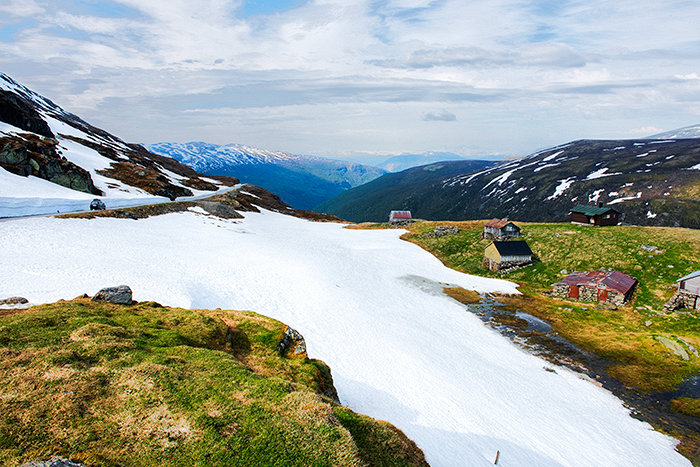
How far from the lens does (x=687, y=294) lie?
44469 millimetres

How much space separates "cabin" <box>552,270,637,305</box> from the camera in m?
48.1

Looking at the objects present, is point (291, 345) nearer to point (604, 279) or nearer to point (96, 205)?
point (604, 279)

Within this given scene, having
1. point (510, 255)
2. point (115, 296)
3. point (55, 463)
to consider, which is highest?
point (115, 296)

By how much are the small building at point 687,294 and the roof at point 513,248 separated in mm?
22165

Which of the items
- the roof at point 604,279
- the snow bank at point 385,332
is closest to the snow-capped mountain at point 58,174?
the snow bank at point 385,332

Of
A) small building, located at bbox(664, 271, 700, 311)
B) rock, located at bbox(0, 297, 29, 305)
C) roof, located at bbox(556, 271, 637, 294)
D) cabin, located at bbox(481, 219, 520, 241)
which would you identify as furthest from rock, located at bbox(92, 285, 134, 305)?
cabin, located at bbox(481, 219, 520, 241)

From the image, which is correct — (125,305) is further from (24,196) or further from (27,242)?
(24,196)

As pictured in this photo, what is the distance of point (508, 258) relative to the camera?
64000 millimetres

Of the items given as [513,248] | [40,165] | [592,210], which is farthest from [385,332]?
[40,165]

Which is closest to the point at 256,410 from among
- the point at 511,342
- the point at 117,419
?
the point at 117,419

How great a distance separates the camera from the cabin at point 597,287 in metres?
48.1

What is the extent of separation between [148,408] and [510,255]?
64766mm

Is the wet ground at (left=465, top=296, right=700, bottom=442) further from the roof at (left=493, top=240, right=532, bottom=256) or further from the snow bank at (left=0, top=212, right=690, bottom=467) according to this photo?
the roof at (left=493, top=240, right=532, bottom=256)

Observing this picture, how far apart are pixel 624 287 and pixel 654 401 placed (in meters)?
23.4
